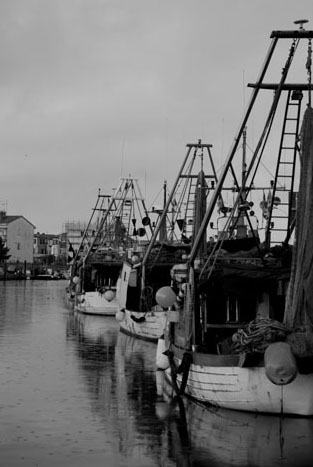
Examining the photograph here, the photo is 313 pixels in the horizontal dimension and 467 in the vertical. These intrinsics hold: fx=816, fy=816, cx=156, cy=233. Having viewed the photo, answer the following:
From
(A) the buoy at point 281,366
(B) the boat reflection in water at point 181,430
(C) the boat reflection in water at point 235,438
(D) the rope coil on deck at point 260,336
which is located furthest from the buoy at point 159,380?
(A) the buoy at point 281,366

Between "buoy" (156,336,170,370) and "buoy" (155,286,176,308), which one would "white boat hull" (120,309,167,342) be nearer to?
"buoy" (156,336,170,370)

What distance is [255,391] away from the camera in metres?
18.4

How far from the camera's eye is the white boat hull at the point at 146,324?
36969 mm

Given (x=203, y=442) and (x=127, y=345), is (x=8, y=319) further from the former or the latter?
(x=203, y=442)

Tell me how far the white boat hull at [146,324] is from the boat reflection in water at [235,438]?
16.3m

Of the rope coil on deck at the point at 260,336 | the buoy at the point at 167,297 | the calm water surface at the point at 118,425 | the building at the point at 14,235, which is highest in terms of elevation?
the building at the point at 14,235

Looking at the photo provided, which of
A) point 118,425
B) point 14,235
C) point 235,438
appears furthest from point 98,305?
point 14,235

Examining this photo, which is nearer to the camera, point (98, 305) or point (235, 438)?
point (235, 438)

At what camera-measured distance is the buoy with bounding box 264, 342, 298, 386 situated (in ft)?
55.6

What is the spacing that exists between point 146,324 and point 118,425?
1949 cm

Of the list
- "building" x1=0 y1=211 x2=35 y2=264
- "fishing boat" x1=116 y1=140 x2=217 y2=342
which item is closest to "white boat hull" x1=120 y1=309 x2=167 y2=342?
"fishing boat" x1=116 y1=140 x2=217 y2=342

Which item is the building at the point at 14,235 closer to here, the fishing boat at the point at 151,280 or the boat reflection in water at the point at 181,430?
the fishing boat at the point at 151,280

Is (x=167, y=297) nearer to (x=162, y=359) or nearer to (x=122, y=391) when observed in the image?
(x=162, y=359)

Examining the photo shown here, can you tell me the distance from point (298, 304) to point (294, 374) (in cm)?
212
